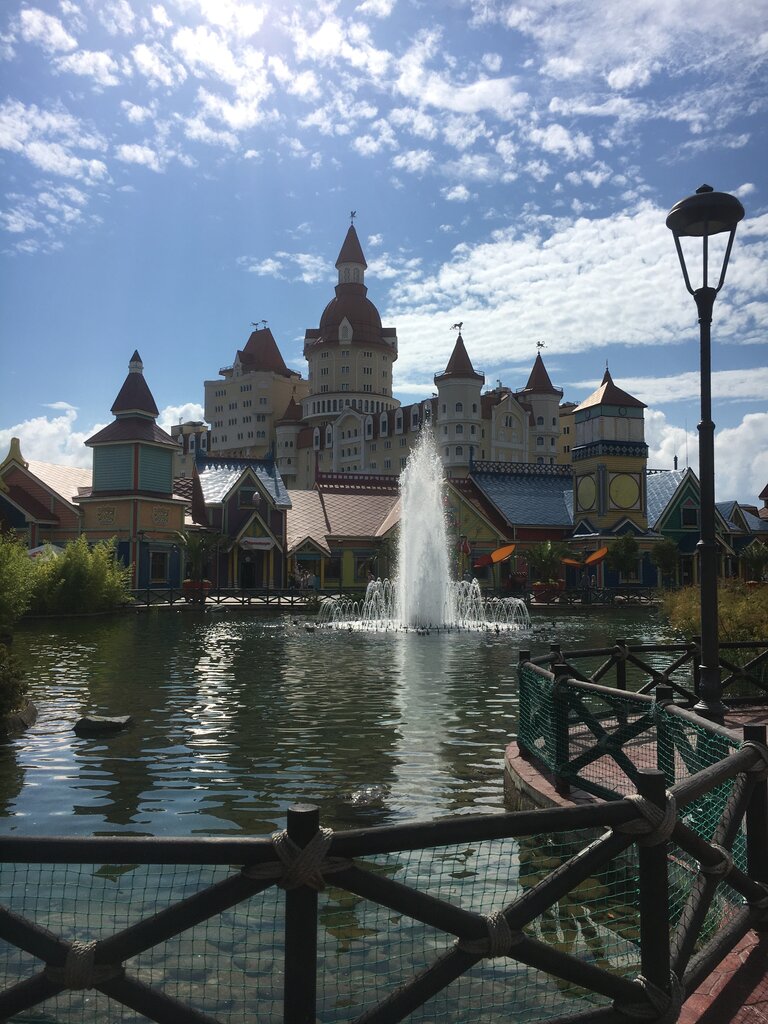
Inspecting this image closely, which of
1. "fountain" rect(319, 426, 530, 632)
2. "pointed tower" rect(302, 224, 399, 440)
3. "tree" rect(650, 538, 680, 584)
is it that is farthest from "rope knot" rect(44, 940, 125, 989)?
"pointed tower" rect(302, 224, 399, 440)

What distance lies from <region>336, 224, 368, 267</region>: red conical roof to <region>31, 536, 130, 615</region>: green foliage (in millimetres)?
88758

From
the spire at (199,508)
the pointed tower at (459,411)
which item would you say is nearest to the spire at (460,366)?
the pointed tower at (459,411)

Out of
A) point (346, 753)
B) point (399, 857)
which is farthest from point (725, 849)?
point (346, 753)

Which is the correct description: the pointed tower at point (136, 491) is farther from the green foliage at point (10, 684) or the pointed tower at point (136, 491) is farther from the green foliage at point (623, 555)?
the green foliage at point (10, 684)

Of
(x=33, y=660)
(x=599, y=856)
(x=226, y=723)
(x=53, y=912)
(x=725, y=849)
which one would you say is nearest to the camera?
(x=599, y=856)

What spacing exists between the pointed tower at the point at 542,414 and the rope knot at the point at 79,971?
103 metres

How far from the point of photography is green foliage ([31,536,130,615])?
1464 inches

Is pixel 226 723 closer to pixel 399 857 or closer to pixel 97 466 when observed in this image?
pixel 399 857

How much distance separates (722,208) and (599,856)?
6975 mm

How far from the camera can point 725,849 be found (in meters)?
4.46

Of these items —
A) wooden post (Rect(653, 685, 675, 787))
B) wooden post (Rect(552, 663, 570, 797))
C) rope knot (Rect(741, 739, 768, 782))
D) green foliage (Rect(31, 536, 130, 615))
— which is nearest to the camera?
rope knot (Rect(741, 739, 768, 782))

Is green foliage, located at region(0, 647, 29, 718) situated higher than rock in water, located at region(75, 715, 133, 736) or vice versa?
green foliage, located at region(0, 647, 29, 718)

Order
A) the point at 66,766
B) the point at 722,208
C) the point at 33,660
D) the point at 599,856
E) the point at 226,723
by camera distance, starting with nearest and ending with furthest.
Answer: the point at 599,856 → the point at 722,208 → the point at 66,766 → the point at 226,723 → the point at 33,660

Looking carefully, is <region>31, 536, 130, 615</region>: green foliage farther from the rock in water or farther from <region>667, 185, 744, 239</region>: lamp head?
<region>667, 185, 744, 239</region>: lamp head
